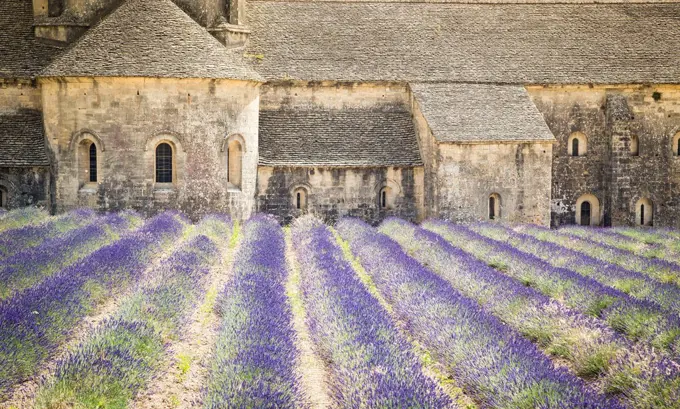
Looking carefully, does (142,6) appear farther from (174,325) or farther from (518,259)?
(174,325)

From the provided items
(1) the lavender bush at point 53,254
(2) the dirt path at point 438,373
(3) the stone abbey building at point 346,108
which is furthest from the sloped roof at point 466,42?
(2) the dirt path at point 438,373

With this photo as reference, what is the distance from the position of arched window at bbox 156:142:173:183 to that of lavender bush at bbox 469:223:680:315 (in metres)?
9.26

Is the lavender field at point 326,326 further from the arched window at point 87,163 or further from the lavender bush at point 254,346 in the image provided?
the arched window at point 87,163

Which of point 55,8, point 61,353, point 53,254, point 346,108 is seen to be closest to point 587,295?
Answer: point 61,353

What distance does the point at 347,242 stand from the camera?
64.8ft

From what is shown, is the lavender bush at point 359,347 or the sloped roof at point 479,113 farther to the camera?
the sloped roof at point 479,113

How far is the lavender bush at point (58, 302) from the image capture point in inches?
306

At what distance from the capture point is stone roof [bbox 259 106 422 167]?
24.6 meters

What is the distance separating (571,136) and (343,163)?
8606 millimetres

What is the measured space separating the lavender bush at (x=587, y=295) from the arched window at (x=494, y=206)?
656cm

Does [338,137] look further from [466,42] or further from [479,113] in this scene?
[466,42]

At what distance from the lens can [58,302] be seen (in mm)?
9664

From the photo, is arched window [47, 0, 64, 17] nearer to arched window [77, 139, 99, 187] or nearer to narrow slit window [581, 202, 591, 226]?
arched window [77, 139, 99, 187]

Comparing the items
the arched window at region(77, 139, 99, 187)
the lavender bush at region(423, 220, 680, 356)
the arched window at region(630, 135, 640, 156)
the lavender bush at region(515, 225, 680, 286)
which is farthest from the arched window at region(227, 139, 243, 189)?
the arched window at region(630, 135, 640, 156)
